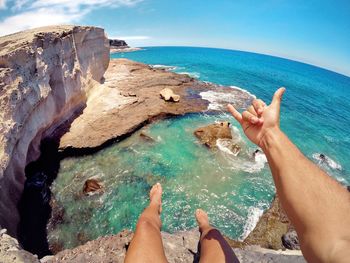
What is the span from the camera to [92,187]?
9.26 meters

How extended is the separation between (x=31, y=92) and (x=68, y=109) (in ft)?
15.2

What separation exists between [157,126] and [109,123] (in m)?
2.86

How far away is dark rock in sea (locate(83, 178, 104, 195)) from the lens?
360 inches

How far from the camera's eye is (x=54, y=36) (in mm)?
11000

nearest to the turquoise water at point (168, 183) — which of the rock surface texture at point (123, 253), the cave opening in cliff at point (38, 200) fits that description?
the cave opening in cliff at point (38, 200)

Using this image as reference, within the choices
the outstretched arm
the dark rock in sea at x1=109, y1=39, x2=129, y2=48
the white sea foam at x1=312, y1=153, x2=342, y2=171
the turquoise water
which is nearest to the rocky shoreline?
the turquoise water

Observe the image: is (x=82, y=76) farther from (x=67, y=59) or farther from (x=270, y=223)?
(x=270, y=223)

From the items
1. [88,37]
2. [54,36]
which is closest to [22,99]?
[54,36]

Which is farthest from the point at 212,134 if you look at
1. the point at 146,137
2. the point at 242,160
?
the point at 146,137

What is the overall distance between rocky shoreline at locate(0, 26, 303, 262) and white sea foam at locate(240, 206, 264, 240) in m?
0.51

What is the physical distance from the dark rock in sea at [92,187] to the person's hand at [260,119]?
25.2 ft

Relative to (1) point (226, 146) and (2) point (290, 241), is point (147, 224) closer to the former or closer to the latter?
(2) point (290, 241)

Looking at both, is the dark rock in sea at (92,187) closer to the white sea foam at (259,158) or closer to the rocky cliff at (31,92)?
Answer: the rocky cliff at (31,92)

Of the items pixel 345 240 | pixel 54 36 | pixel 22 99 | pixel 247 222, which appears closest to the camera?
pixel 345 240
